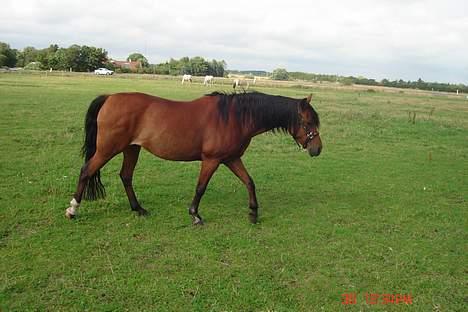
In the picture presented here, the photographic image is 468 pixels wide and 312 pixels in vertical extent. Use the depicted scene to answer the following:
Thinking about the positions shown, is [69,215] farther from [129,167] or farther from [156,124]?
[156,124]

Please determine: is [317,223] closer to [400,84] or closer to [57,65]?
[57,65]

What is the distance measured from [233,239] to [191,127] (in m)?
1.79

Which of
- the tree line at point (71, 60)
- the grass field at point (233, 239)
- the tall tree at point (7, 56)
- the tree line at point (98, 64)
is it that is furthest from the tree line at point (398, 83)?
the grass field at point (233, 239)

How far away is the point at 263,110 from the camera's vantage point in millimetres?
6406

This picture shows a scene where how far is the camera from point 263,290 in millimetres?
4469

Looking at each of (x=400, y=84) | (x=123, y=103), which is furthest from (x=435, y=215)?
(x=400, y=84)

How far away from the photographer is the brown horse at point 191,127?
20.3ft

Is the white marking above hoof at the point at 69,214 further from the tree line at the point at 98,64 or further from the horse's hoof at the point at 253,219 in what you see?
the tree line at the point at 98,64

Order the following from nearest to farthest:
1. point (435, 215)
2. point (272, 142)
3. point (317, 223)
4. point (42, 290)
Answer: point (42, 290) → point (317, 223) → point (435, 215) → point (272, 142)

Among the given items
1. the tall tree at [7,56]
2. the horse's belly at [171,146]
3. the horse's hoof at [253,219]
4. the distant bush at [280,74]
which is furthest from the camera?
the distant bush at [280,74]

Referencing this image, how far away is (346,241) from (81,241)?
12.1 feet

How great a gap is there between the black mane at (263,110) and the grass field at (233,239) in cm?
160

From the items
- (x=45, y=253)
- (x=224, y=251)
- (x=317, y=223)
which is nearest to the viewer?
(x=45, y=253)

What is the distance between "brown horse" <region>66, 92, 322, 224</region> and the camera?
6184mm
